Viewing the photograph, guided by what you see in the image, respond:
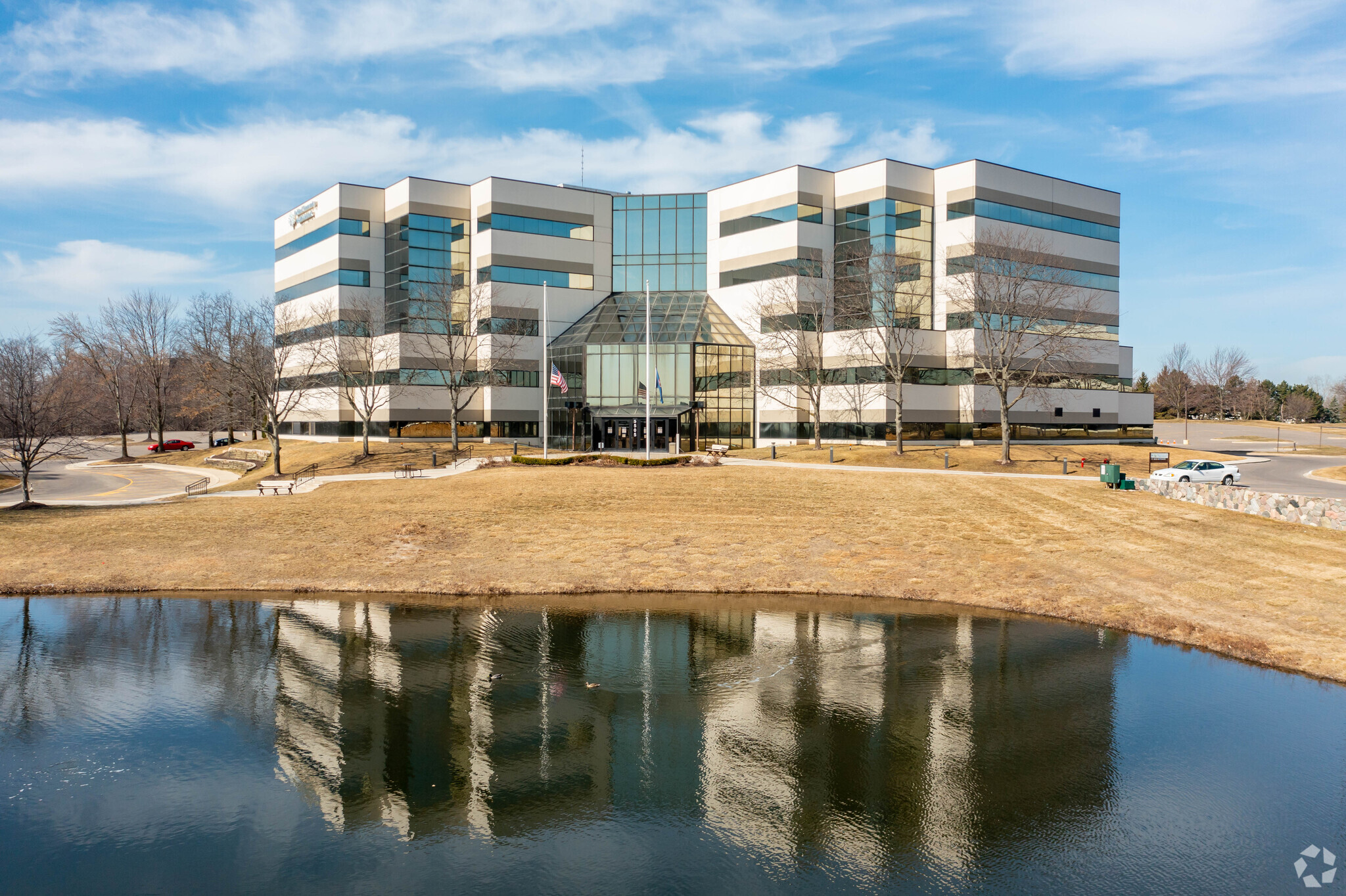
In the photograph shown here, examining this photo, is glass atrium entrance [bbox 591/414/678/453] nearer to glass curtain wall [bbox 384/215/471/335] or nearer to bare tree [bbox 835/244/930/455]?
bare tree [bbox 835/244/930/455]

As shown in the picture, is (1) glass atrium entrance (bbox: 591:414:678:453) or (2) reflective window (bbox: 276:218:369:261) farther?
(2) reflective window (bbox: 276:218:369:261)

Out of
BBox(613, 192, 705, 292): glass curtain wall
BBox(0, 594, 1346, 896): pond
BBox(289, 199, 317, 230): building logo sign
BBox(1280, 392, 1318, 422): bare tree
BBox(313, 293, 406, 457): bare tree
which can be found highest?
BBox(289, 199, 317, 230): building logo sign

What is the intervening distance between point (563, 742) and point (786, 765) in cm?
392

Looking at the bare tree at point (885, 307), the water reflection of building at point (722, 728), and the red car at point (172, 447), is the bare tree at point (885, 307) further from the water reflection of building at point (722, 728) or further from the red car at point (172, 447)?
the red car at point (172, 447)

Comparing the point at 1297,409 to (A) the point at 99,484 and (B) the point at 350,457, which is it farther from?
(A) the point at 99,484

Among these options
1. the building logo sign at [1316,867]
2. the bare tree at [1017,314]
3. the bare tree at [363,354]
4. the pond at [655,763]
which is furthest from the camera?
the bare tree at [363,354]

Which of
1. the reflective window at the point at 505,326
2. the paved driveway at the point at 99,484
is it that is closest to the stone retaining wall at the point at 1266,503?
the reflective window at the point at 505,326

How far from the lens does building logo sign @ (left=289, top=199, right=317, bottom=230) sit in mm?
68938

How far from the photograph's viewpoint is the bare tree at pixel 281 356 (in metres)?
55.8

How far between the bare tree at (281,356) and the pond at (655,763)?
4047cm

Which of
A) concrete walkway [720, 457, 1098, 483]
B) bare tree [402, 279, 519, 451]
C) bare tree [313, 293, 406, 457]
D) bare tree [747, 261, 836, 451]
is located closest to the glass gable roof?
bare tree [747, 261, 836, 451]

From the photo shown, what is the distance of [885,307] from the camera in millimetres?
52188

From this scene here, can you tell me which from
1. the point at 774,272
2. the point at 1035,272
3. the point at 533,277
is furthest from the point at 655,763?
the point at 1035,272

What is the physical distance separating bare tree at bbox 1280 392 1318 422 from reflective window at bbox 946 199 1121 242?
8494 cm
